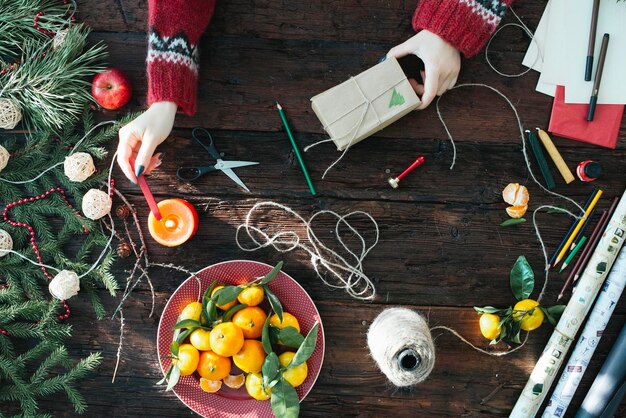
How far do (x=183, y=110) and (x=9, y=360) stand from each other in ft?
2.35

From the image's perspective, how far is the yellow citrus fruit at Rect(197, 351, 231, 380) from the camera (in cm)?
115

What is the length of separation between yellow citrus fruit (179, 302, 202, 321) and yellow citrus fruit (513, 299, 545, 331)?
0.71 metres

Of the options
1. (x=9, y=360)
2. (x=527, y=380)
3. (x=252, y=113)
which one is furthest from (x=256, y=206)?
(x=527, y=380)

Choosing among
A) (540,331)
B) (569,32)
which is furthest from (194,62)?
(540,331)

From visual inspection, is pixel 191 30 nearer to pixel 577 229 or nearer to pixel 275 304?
pixel 275 304

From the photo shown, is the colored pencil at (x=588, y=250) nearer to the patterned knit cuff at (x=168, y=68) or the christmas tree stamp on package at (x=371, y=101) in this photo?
the christmas tree stamp on package at (x=371, y=101)

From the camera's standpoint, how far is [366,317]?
1303 millimetres

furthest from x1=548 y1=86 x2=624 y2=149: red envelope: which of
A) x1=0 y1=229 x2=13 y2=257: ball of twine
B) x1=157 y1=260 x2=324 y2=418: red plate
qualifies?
x1=0 y1=229 x2=13 y2=257: ball of twine

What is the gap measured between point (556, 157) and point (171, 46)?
0.93 meters

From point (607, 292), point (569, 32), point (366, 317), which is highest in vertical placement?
point (569, 32)

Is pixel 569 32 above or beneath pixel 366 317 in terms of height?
above

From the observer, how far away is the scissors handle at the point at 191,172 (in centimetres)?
128

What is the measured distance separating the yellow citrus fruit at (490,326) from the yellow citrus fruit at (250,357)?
513 millimetres

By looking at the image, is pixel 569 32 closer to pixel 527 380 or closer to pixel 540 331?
pixel 540 331
